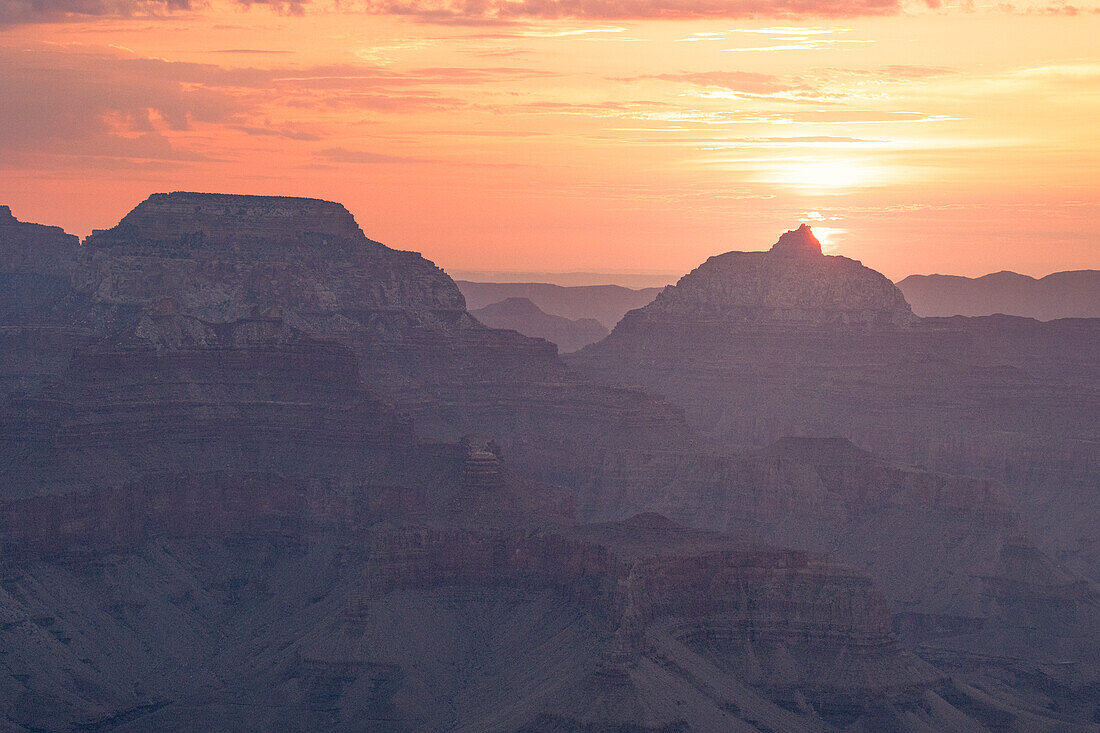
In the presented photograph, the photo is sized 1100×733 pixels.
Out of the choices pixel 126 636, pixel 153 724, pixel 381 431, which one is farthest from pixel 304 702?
pixel 381 431

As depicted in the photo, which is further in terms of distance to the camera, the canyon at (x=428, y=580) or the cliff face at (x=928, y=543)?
the cliff face at (x=928, y=543)

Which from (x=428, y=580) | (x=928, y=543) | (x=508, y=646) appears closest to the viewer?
(x=508, y=646)

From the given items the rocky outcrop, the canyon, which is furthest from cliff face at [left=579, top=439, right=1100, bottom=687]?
the rocky outcrop

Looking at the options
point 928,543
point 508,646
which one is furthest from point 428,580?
point 928,543

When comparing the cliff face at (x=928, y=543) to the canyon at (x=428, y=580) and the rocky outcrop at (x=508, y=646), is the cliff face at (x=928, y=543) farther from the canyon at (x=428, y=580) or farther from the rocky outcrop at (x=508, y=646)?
the rocky outcrop at (x=508, y=646)

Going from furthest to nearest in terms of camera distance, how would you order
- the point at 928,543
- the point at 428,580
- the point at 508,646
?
1. the point at 928,543
2. the point at 428,580
3. the point at 508,646

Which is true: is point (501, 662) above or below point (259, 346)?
below

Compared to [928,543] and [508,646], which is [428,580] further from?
[928,543]

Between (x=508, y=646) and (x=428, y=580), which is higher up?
(x=428, y=580)

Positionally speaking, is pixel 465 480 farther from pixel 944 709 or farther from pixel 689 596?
pixel 944 709

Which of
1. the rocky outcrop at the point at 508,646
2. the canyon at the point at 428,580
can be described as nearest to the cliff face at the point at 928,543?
the canyon at the point at 428,580

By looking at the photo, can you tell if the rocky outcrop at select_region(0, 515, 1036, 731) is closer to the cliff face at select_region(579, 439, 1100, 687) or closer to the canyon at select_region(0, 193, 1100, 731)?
the canyon at select_region(0, 193, 1100, 731)
